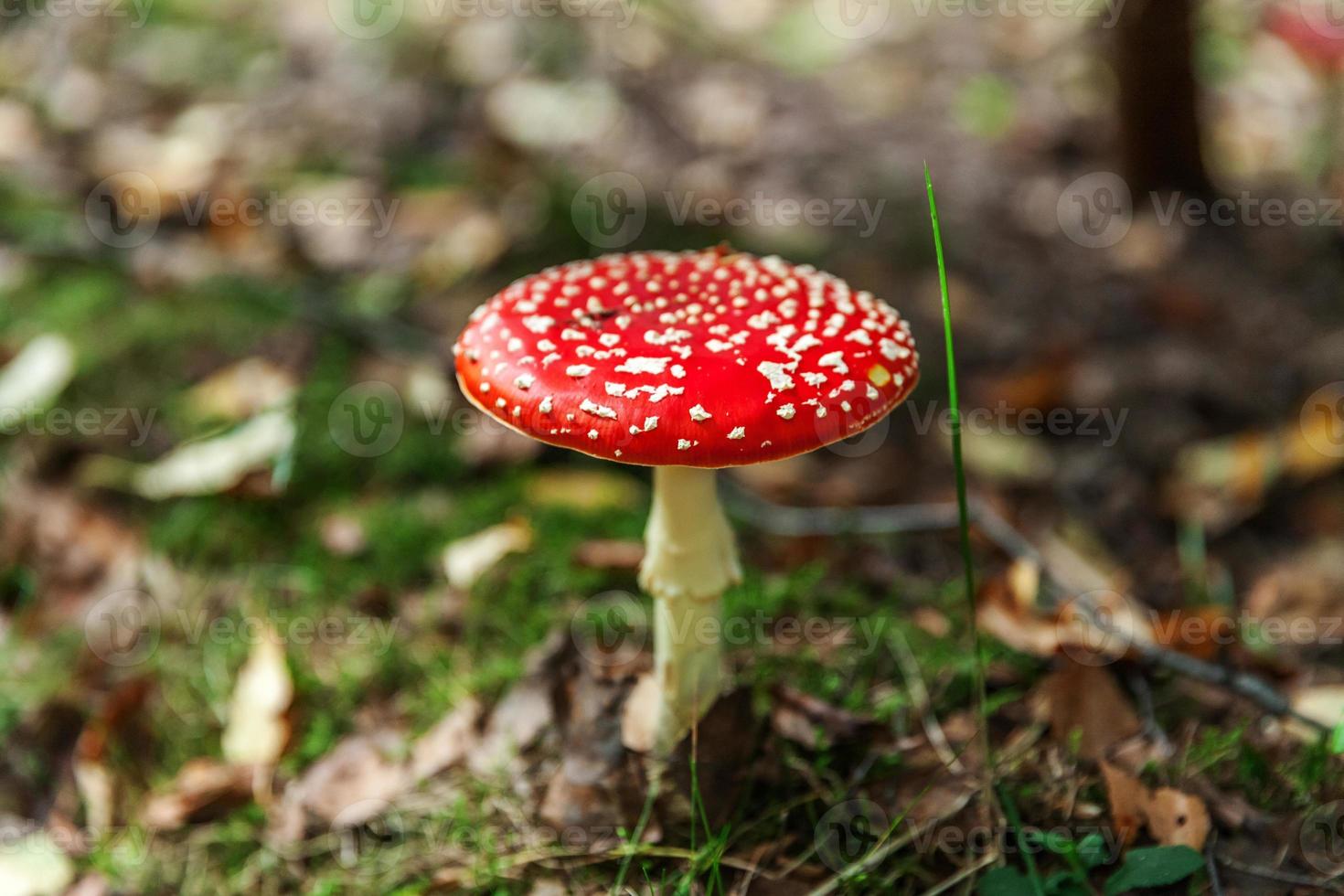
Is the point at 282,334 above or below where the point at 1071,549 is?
above

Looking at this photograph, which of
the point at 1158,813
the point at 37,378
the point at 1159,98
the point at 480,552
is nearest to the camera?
the point at 1158,813

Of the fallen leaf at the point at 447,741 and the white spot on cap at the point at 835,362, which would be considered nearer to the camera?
the white spot on cap at the point at 835,362

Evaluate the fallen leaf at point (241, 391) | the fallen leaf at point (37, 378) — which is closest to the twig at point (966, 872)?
the fallen leaf at point (241, 391)

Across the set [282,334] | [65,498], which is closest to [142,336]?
[282,334]

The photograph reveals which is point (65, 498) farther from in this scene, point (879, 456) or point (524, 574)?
point (879, 456)

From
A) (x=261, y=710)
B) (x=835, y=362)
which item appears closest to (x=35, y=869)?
(x=261, y=710)

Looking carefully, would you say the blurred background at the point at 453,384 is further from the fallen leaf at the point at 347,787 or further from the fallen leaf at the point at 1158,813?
the fallen leaf at the point at 1158,813

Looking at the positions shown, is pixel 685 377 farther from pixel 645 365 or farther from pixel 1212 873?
pixel 1212 873
